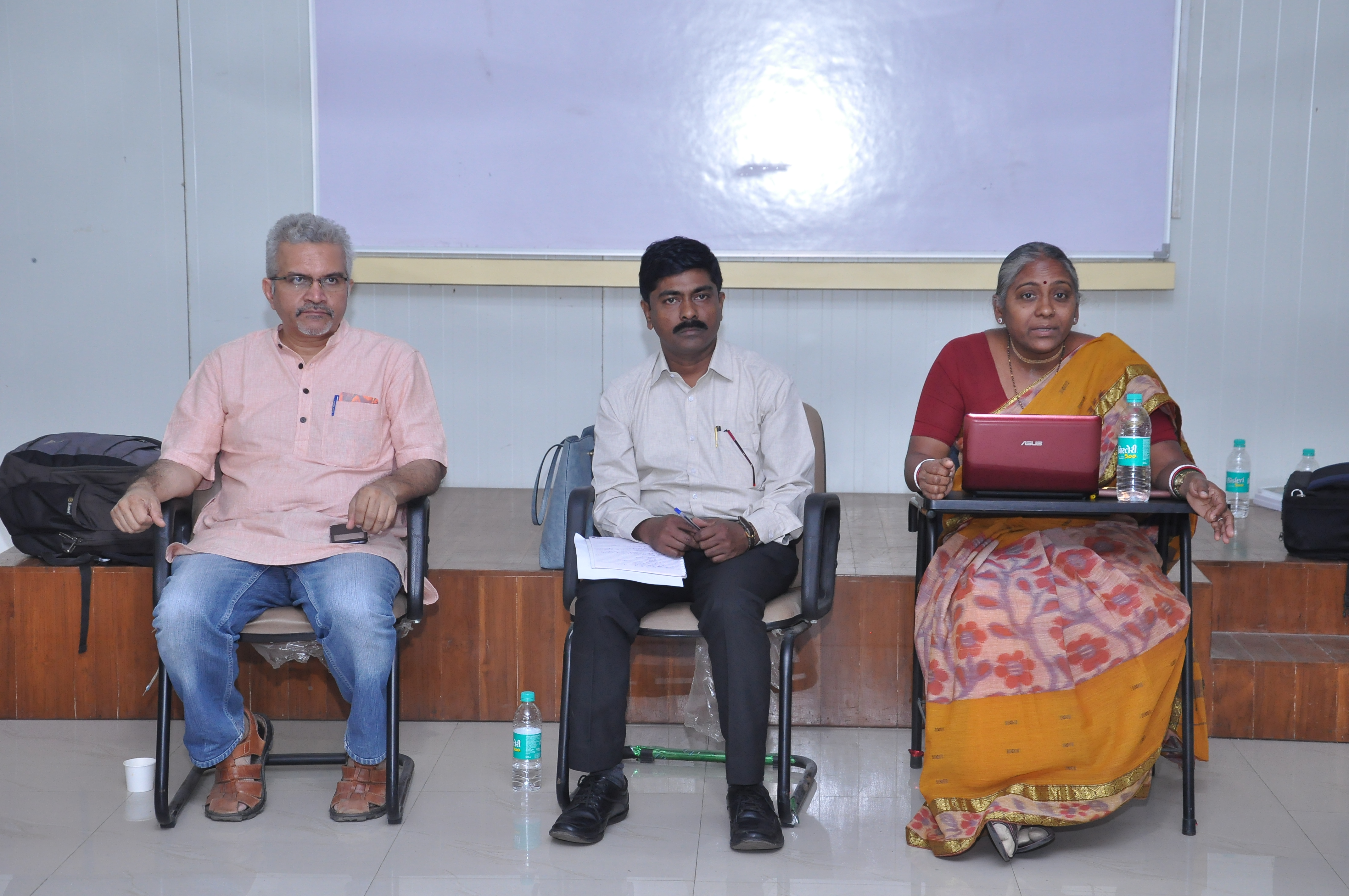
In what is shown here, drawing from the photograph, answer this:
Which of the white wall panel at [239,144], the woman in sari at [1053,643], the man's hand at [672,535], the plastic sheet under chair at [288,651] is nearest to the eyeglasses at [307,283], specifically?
the plastic sheet under chair at [288,651]

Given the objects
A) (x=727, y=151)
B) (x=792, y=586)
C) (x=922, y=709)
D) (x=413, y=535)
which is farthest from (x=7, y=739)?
(x=727, y=151)

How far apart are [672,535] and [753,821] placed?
56 cm

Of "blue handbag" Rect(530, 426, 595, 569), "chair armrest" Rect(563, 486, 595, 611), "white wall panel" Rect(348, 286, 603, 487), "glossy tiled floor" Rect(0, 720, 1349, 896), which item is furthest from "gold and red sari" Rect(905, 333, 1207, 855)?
"white wall panel" Rect(348, 286, 603, 487)

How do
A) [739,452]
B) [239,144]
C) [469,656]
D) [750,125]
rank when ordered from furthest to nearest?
[239,144] < [750,125] < [469,656] < [739,452]

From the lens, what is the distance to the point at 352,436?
2.39 meters

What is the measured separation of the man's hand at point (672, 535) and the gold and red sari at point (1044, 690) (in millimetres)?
502

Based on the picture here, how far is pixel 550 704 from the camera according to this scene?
276 centimetres

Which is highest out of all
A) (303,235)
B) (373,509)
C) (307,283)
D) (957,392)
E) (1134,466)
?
(303,235)

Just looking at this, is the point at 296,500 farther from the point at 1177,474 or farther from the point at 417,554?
the point at 1177,474

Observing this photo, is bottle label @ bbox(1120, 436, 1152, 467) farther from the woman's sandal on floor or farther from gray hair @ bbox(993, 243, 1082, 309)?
the woman's sandal on floor

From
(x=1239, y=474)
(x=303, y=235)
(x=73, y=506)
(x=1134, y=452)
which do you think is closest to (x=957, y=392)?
(x=1134, y=452)

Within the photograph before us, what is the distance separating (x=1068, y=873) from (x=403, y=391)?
161cm

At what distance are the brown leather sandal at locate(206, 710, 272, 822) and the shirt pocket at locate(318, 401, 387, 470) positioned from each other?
21.7 inches

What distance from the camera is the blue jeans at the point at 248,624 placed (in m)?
2.15
